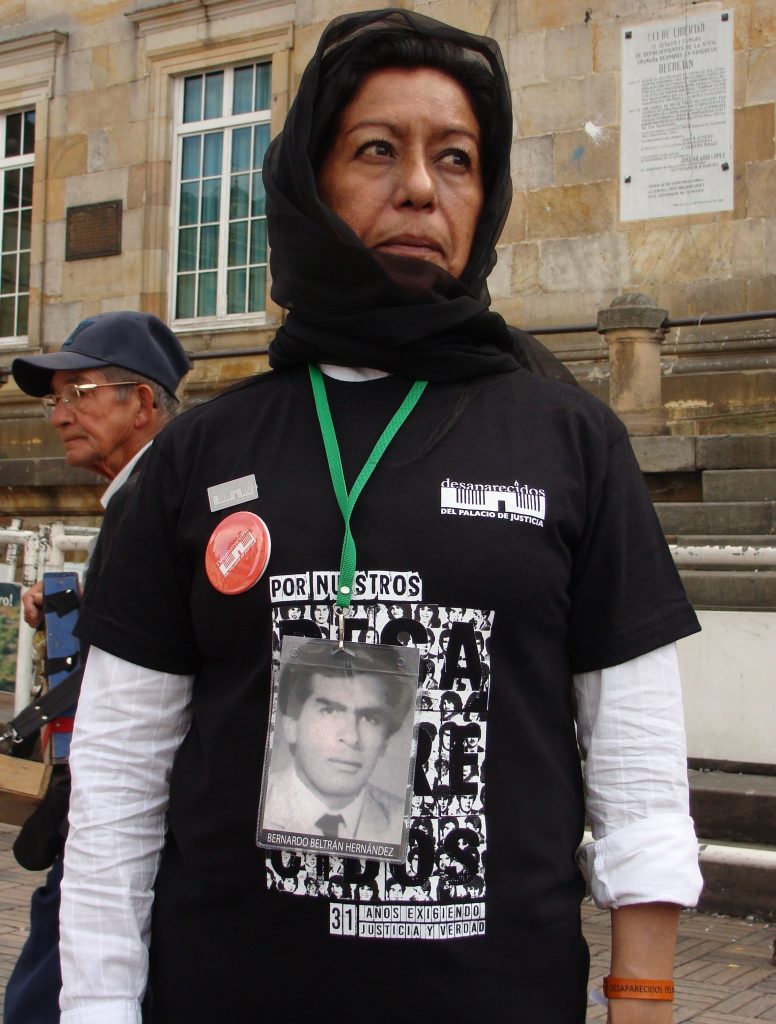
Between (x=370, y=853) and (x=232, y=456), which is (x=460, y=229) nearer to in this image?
(x=232, y=456)

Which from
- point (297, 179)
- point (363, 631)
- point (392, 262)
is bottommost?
point (363, 631)

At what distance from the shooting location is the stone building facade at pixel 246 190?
11.5m

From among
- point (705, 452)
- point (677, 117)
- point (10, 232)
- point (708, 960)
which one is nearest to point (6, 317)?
point (10, 232)

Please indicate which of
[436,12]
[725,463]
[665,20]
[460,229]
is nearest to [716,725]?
[725,463]

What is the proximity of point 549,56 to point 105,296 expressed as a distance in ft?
19.0

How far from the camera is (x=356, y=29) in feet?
6.06

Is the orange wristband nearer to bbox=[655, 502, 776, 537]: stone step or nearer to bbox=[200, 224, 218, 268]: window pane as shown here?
bbox=[655, 502, 776, 537]: stone step

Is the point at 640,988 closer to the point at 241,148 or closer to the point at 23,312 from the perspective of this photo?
the point at 241,148

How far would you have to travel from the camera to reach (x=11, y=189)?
1706 centimetres

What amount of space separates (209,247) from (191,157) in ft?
3.50

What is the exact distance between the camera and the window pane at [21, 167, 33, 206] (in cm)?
1684

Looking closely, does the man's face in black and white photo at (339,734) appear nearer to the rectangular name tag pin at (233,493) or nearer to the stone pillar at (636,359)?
the rectangular name tag pin at (233,493)

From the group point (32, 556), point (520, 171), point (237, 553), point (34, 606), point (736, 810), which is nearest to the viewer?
point (237, 553)

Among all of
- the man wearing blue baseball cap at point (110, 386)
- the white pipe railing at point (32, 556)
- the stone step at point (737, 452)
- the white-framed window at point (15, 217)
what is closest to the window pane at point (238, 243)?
the white-framed window at point (15, 217)
